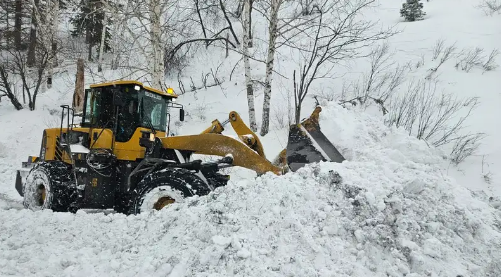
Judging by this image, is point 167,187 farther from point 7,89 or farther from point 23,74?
point 23,74

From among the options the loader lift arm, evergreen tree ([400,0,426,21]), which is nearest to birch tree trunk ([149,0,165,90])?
the loader lift arm

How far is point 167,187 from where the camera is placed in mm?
4844

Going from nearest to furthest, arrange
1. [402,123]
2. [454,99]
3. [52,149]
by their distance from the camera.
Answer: [52,149] < [402,123] < [454,99]

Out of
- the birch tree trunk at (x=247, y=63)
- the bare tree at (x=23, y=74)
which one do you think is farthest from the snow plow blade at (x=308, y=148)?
the bare tree at (x=23, y=74)

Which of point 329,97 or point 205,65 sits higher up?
point 205,65

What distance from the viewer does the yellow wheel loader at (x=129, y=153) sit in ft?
16.3

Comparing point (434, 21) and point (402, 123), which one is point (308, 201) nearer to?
point (402, 123)

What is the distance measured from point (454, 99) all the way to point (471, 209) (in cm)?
745

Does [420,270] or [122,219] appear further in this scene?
[122,219]

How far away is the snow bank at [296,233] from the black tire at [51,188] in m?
1.27

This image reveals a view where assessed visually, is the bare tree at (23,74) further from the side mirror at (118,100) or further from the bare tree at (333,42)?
the side mirror at (118,100)

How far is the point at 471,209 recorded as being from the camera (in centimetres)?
398

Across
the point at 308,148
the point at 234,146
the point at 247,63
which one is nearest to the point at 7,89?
the point at 247,63

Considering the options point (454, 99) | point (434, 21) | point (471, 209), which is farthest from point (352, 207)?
point (434, 21)
